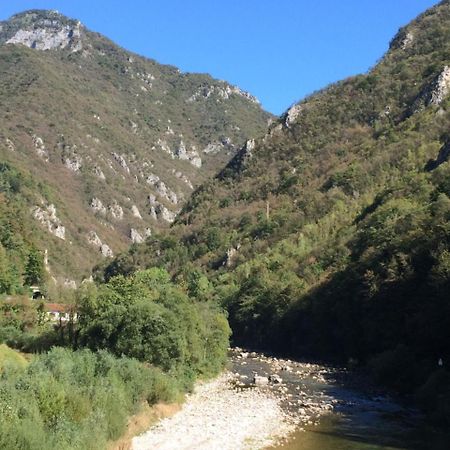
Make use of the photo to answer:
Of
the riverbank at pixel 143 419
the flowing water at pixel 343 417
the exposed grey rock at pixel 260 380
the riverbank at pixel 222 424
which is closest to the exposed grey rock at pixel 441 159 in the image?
the flowing water at pixel 343 417

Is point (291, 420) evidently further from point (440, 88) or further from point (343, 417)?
point (440, 88)

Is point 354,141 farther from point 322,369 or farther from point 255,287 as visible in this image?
point 322,369

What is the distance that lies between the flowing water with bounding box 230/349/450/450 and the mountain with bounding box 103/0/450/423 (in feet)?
9.05

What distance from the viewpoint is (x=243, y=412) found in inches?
1518

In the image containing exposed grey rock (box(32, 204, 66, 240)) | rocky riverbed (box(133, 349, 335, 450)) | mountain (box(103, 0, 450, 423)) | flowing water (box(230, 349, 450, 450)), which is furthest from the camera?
exposed grey rock (box(32, 204, 66, 240))

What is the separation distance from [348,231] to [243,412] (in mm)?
68899

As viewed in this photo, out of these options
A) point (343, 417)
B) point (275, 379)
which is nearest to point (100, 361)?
point (343, 417)

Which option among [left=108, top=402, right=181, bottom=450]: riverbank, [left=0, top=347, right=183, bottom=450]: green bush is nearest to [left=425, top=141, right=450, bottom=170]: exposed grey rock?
[left=108, top=402, right=181, bottom=450]: riverbank

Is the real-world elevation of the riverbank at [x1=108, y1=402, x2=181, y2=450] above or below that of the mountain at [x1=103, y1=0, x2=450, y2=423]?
below

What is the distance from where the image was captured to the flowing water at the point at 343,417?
30.3 meters

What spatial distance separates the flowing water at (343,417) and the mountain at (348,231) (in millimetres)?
2757

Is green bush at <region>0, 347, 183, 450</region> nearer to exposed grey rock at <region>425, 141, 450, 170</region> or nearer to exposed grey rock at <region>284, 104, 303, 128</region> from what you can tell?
exposed grey rock at <region>425, 141, 450, 170</region>

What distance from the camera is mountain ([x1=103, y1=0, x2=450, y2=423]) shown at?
5400 cm

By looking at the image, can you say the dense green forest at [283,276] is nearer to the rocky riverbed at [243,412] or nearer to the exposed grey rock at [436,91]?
the exposed grey rock at [436,91]
